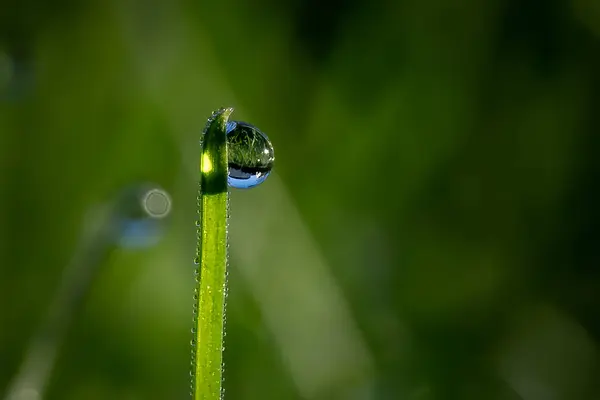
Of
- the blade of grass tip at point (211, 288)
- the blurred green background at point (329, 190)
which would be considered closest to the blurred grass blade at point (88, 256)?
the blurred green background at point (329, 190)

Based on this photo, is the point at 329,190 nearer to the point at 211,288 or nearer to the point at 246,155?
the point at 246,155

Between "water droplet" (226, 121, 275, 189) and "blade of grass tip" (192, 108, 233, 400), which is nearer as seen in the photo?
"blade of grass tip" (192, 108, 233, 400)

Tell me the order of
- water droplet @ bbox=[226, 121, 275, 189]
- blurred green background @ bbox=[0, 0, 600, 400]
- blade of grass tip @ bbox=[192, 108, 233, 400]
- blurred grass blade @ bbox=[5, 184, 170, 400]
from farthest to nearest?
blurred green background @ bbox=[0, 0, 600, 400], blurred grass blade @ bbox=[5, 184, 170, 400], water droplet @ bbox=[226, 121, 275, 189], blade of grass tip @ bbox=[192, 108, 233, 400]

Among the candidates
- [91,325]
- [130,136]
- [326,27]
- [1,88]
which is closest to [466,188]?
[326,27]

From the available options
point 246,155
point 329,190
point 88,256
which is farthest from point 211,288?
point 329,190

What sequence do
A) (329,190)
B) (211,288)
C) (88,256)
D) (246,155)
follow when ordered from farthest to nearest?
(329,190) → (88,256) → (246,155) → (211,288)

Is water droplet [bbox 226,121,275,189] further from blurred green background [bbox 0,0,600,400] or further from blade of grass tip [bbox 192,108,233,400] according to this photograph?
blurred green background [bbox 0,0,600,400]

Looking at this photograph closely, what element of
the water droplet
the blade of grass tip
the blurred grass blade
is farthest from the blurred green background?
the blade of grass tip
